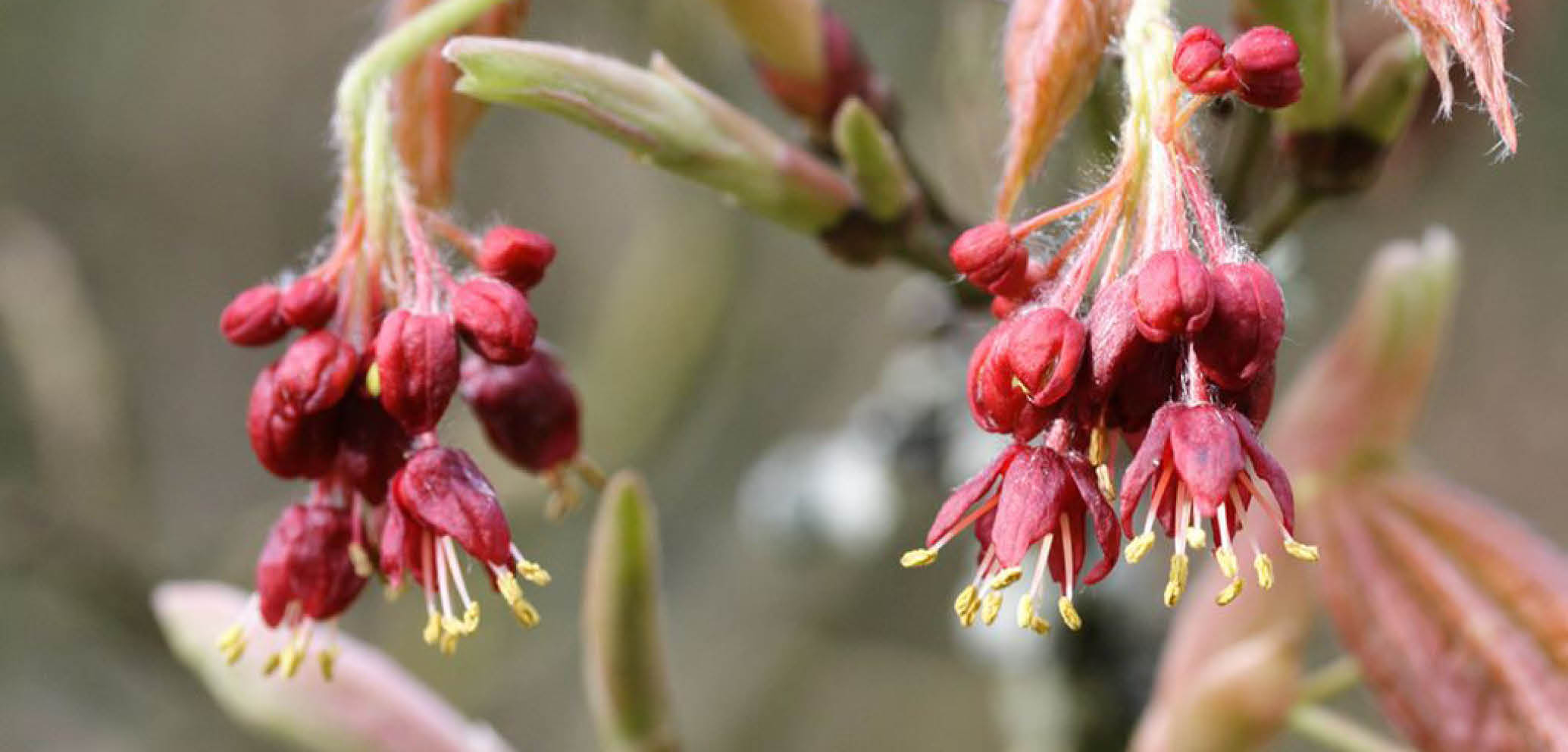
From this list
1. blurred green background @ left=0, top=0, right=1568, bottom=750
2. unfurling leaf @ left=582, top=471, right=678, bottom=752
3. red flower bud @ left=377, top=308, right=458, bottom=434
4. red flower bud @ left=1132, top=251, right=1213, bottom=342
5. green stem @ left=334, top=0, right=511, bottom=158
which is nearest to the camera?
red flower bud @ left=1132, top=251, right=1213, bottom=342

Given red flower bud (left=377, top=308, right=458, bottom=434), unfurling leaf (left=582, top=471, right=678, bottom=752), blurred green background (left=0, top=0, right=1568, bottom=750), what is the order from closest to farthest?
red flower bud (left=377, top=308, right=458, bottom=434), unfurling leaf (left=582, top=471, right=678, bottom=752), blurred green background (left=0, top=0, right=1568, bottom=750)

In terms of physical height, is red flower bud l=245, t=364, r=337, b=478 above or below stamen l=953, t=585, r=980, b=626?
above

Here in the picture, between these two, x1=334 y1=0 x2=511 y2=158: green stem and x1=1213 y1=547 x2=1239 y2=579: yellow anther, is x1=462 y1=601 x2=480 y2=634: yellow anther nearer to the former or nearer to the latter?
x1=334 y1=0 x2=511 y2=158: green stem

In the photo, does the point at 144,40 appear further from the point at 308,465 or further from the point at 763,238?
the point at 308,465

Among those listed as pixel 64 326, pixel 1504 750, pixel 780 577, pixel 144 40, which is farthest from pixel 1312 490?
pixel 144 40

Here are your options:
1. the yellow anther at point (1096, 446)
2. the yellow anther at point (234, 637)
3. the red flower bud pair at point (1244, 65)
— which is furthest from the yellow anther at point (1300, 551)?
the yellow anther at point (234, 637)

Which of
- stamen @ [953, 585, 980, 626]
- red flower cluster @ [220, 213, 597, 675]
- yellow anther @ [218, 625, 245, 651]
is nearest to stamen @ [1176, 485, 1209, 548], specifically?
stamen @ [953, 585, 980, 626]
